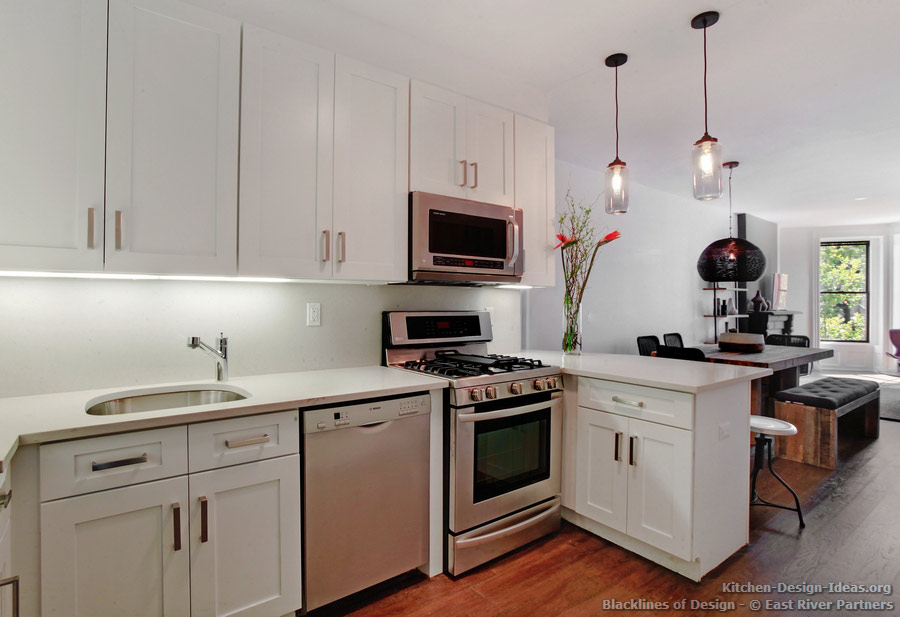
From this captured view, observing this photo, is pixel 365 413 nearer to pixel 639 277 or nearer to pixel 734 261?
pixel 734 261

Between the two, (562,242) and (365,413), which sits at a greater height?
(562,242)

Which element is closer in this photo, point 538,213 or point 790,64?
point 790,64

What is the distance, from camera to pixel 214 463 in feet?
5.07

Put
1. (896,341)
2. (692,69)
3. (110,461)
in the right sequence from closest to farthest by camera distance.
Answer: (110,461) < (692,69) < (896,341)

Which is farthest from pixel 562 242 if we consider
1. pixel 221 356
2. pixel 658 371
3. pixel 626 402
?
pixel 221 356

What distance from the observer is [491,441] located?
2.19 metres

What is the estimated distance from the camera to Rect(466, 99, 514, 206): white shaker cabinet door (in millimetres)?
2561

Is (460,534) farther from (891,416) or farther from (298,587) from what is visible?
(891,416)

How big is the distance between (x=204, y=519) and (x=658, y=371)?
6.62ft

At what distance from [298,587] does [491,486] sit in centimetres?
90

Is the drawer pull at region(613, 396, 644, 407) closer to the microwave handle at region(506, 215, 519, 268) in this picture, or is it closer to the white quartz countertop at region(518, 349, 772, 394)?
the white quartz countertop at region(518, 349, 772, 394)

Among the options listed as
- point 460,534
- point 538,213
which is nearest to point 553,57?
point 538,213

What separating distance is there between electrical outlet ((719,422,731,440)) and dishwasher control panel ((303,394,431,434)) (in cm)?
131

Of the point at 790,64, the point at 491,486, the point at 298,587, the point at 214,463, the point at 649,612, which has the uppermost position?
the point at 790,64
